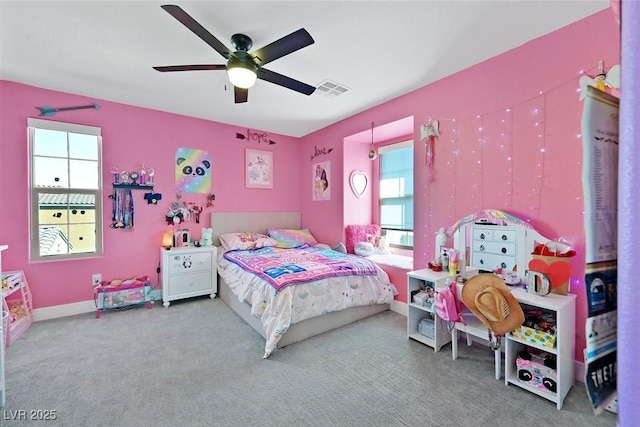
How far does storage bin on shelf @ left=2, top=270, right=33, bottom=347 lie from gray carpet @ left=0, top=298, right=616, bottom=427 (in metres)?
0.09

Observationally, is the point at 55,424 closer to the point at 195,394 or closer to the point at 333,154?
the point at 195,394

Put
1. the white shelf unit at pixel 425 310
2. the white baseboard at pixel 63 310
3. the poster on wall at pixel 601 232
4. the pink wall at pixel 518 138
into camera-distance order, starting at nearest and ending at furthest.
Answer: the poster on wall at pixel 601 232
the pink wall at pixel 518 138
the white shelf unit at pixel 425 310
the white baseboard at pixel 63 310

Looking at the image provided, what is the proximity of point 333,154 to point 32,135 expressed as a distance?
3.48 metres

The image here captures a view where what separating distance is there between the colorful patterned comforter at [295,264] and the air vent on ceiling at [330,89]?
185 cm

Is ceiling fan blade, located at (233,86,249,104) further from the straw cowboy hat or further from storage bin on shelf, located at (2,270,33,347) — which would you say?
storage bin on shelf, located at (2,270,33,347)

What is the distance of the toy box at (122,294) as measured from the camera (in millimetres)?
3135

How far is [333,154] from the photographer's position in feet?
13.8

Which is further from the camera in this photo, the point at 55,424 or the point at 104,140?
the point at 104,140

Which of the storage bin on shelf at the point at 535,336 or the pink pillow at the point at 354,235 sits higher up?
the pink pillow at the point at 354,235

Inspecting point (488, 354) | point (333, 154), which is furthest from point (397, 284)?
point (333, 154)

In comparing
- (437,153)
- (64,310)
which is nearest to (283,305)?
(437,153)

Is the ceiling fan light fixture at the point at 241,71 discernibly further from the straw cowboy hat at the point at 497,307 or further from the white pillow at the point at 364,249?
the white pillow at the point at 364,249

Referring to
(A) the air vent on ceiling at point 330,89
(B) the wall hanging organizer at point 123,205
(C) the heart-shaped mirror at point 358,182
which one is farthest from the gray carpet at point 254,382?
(A) the air vent on ceiling at point 330,89

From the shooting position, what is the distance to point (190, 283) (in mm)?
3580
